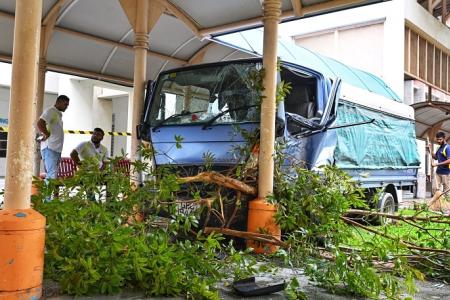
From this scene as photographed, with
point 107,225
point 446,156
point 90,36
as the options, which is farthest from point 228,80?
point 446,156

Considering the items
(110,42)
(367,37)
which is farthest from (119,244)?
(367,37)

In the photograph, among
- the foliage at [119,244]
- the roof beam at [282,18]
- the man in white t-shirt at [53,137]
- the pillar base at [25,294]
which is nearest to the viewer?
the pillar base at [25,294]

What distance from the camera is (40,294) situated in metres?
3.14

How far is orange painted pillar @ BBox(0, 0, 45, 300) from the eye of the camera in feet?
9.64

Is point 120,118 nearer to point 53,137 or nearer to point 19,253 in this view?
point 53,137

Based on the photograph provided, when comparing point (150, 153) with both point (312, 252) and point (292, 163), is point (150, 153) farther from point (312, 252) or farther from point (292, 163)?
point (312, 252)

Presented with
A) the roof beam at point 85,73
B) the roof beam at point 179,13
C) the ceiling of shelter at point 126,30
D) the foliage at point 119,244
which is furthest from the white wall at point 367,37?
the foliage at point 119,244

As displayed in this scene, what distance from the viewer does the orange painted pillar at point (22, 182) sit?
294cm

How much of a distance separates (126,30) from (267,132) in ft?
16.3

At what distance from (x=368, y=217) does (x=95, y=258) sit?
318cm

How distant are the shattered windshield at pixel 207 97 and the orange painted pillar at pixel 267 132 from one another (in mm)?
276

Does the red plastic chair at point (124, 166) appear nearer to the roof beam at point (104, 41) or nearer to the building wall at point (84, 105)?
the roof beam at point (104, 41)

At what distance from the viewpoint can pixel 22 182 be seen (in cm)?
307

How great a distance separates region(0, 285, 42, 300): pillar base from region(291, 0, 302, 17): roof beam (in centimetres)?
468
